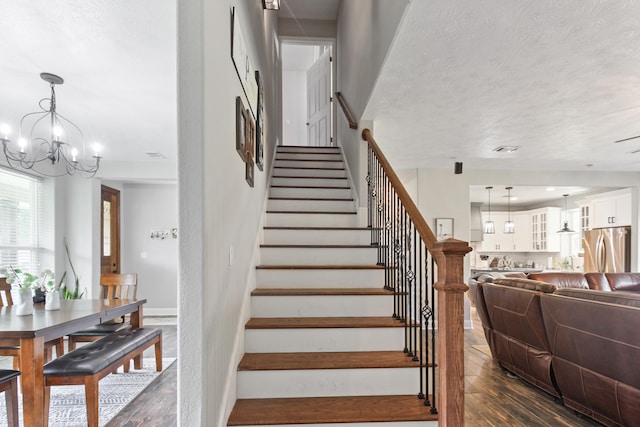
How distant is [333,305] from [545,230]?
9.35 metres

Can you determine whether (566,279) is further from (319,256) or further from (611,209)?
(319,256)

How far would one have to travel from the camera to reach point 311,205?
4266mm

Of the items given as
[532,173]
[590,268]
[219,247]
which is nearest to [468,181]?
[532,173]

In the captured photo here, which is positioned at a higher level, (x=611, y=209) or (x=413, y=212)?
(x=611, y=209)

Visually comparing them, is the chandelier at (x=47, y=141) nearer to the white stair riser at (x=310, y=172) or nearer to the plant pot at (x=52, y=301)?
the plant pot at (x=52, y=301)

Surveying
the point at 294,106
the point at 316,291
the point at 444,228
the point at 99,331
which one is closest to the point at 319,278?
the point at 316,291

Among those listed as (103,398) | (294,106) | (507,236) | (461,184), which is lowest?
(103,398)

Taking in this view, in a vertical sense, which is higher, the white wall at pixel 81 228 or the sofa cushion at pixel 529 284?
the white wall at pixel 81 228

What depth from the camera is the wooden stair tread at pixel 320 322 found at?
2.54m

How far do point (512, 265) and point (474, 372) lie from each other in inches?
283

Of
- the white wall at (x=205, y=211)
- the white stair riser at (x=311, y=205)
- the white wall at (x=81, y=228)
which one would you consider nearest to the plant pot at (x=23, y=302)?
the white wall at (x=205, y=211)

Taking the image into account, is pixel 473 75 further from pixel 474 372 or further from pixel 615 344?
pixel 474 372

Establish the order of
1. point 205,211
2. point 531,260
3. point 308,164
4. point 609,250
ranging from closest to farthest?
1. point 205,211
2. point 308,164
3. point 609,250
4. point 531,260

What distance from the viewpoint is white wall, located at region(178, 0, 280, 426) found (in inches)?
57.2
